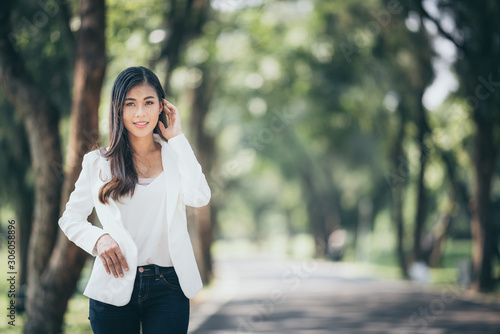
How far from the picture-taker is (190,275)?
Result: 3293 mm

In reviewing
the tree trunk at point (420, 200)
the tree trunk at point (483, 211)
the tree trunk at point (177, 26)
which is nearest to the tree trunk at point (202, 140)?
Result: the tree trunk at point (177, 26)

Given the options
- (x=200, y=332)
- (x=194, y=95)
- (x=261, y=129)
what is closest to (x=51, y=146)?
(x=200, y=332)

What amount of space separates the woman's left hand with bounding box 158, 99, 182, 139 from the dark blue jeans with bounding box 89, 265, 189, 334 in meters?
0.61

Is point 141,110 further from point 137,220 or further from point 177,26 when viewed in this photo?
point 177,26

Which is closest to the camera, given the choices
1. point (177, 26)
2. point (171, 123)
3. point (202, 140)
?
point (171, 123)

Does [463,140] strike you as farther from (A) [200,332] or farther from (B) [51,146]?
(B) [51,146]

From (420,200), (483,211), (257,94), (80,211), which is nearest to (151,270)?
(80,211)

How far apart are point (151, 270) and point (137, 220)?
222mm

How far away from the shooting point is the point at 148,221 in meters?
3.33

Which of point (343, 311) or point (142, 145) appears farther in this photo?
point (343, 311)

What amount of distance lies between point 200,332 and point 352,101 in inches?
604

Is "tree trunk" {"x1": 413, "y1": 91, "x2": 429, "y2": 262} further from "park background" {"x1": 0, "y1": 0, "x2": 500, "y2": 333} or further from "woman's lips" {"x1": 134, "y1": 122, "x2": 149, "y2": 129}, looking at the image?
"woman's lips" {"x1": 134, "y1": 122, "x2": 149, "y2": 129}

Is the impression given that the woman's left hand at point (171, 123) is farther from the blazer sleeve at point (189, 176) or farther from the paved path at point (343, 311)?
the paved path at point (343, 311)

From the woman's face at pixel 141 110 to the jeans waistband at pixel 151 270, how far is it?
0.58 m
